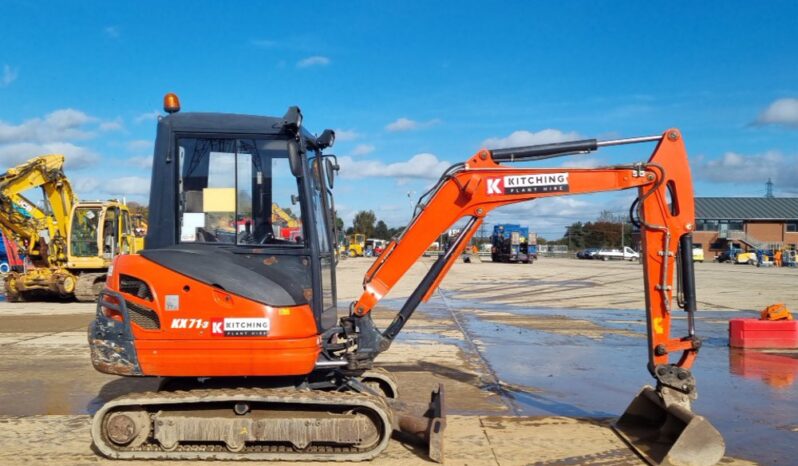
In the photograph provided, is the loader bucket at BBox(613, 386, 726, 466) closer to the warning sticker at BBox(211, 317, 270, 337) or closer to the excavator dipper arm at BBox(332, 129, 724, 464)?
the excavator dipper arm at BBox(332, 129, 724, 464)

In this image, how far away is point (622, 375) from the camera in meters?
9.61

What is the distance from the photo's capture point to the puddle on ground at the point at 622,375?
706cm

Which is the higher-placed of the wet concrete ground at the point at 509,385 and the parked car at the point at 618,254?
the parked car at the point at 618,254

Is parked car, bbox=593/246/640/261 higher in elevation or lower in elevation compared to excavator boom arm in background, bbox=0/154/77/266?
lower

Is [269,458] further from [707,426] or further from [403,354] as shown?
[403,354]

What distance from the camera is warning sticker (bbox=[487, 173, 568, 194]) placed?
6375 millimetres

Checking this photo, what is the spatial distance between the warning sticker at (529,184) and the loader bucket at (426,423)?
194 cm

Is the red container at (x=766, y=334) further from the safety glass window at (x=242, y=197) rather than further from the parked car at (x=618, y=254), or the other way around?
the parked car at (x=618, y=254)

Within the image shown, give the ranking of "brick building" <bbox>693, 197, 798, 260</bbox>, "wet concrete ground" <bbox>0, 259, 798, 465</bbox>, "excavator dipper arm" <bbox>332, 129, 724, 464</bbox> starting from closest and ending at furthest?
1. "wet concrete ground" <bbox>0, 259, 798, 465</bbox>
2. "excavator dipper arm" <bbox>332, 129, 724, 464</bbox>
3. "brick building" <bbox>693, 197, 798, 260</bbox>

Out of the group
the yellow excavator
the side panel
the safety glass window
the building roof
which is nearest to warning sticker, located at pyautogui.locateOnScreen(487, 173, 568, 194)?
the safety glass window

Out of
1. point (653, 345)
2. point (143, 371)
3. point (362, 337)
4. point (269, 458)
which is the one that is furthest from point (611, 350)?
point (143, 371)

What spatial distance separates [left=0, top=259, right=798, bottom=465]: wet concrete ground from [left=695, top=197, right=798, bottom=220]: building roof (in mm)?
75304

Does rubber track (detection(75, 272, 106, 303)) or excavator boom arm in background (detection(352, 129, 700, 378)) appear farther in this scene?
rubber track (detection(75, 272, 106, 303))

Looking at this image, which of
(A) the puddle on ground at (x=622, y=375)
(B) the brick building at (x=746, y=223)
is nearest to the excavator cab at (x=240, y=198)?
(A) the puddle on ground at (x=622, y=375)
